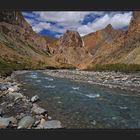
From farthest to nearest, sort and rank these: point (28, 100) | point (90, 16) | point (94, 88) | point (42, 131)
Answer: point (94, 88) → point (28, 100) → point (90, 16) → point (42, 131)

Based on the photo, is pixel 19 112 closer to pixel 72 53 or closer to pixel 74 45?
pixel 72 53

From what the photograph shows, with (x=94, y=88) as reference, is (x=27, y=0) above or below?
above

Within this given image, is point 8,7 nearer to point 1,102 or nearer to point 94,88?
point 1,102

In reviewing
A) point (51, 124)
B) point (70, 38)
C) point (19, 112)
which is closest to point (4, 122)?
point (19, 112)

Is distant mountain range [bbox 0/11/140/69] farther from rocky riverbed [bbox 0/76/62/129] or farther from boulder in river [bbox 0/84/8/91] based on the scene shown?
rocky riverbed [bbox 0/76/62/129]

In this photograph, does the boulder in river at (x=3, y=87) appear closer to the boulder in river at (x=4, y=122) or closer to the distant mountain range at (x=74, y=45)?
the distant mountain range at (x=74, y=45)

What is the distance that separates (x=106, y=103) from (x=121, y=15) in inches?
92.1

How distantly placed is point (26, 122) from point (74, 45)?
393 centimetres

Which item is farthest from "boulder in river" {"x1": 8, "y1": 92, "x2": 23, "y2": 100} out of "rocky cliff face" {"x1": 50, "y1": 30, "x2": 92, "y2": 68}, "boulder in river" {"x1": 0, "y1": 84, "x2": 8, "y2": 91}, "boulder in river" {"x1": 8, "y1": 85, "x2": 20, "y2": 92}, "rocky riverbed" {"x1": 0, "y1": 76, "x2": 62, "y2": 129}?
"rocky cliff face" {"x1": 50, "y1": 30, "x2": 92, "y2": 68}

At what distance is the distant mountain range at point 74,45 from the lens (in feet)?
31.1

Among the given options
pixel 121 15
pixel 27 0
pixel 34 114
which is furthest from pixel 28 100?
pixel 121 15

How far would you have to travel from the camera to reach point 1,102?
8.81 m

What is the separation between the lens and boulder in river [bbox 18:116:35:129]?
325 inches

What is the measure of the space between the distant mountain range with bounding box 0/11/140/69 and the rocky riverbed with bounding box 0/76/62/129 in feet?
2.74
